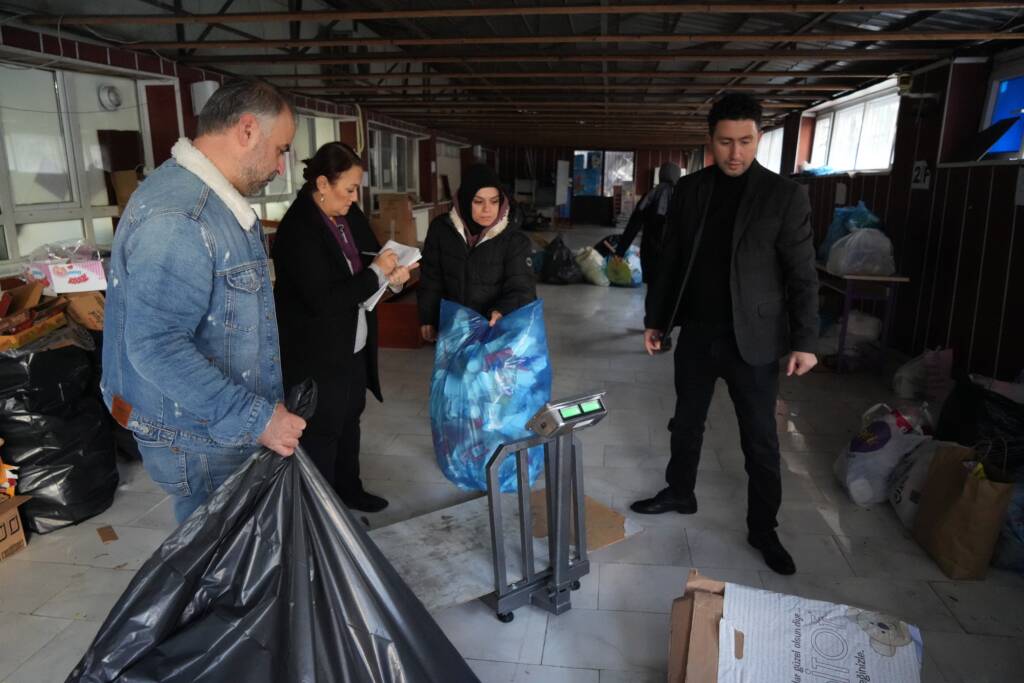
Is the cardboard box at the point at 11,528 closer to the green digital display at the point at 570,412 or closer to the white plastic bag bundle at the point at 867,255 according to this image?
the green digital display at the point at 570,412

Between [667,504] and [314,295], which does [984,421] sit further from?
[314,295]

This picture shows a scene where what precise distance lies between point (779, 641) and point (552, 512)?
70cm

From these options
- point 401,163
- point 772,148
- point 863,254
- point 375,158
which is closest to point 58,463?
point 863,254

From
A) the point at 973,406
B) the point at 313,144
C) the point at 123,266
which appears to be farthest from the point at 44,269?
the point at 313,144

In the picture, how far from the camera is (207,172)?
4.00 ft

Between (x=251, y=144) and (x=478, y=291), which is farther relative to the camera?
(x=478, y=291)

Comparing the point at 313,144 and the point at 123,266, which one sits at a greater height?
the point at 313,144

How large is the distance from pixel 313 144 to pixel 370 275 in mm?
5510

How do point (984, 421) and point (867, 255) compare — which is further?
A: point (867, 255)

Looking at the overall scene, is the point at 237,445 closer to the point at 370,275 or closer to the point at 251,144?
the point at 251,144

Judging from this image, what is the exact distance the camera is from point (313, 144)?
23.1 ft

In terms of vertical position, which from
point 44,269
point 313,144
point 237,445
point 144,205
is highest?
point 313,144

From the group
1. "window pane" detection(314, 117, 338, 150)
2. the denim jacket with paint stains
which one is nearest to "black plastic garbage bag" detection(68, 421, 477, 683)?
the denim jacket with paint stains

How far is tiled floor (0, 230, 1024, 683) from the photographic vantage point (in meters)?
1.88
